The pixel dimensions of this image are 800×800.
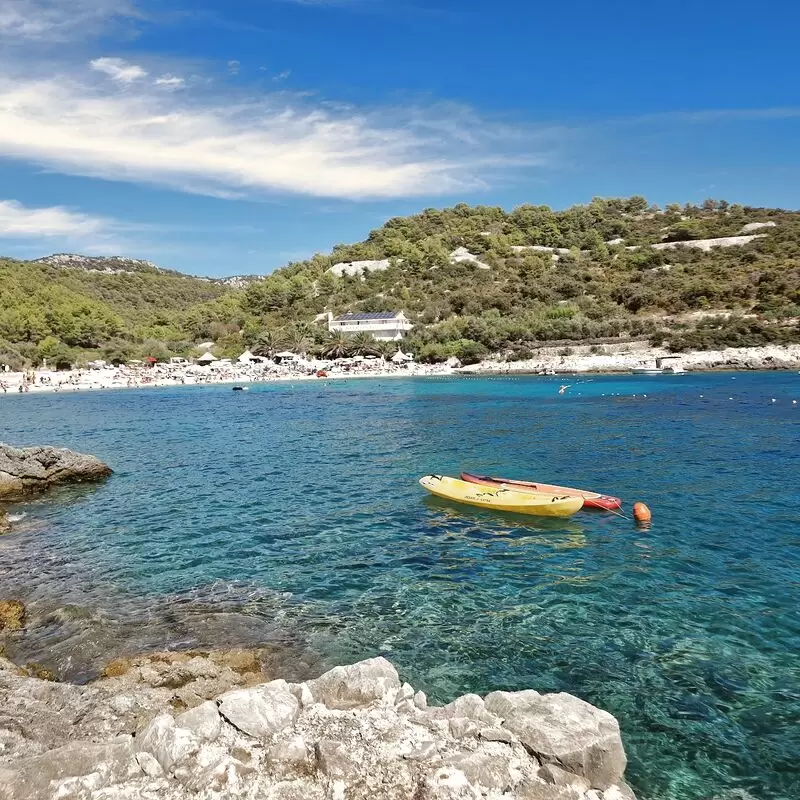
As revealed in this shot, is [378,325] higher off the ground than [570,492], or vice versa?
[378,325]

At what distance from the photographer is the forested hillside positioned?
91000 mm

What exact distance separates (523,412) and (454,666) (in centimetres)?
3259

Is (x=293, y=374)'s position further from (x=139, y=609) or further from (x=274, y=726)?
(x=274, y=726)

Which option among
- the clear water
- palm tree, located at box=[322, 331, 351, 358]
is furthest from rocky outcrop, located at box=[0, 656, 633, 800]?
palm tree, located at box=[322, 331, 351, 358]

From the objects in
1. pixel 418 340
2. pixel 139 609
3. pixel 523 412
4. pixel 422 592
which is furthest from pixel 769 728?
pixel 418 340

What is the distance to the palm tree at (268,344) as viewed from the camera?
105 meters

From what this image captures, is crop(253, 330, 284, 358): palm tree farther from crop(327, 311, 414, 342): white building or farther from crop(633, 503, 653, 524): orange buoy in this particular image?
crop(633, 503, 653, 524): orange buoy

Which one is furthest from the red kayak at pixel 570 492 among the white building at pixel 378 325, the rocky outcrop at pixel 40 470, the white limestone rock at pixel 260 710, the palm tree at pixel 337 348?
the white building at pixel 378 325

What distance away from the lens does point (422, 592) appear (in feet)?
37.8

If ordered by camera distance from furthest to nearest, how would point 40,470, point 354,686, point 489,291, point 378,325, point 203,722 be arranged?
point 489,291, point 378,325, point 40,470, point 354,686, point 203,722

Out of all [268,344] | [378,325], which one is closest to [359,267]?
[378,325]

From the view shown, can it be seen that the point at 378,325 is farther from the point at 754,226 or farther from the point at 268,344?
the point at 754,226

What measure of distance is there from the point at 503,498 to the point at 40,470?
16.7 meters

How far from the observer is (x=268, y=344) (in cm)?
10731
